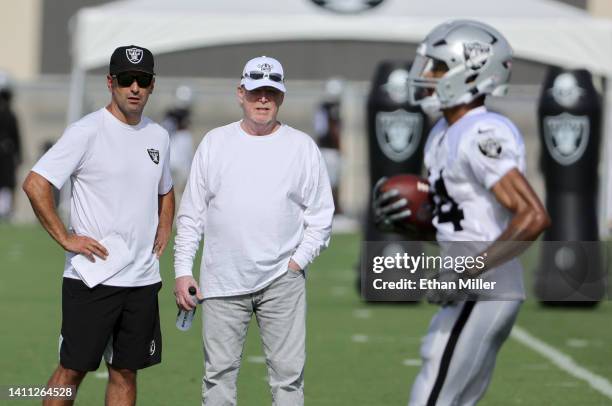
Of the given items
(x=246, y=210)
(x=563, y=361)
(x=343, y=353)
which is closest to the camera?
(x=246, y=210)

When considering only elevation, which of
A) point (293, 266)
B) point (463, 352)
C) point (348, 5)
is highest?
point (348, 5)

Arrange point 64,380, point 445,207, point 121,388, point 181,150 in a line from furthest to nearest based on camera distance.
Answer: point 181,150, point 121,388, point 64,380, point 445,207

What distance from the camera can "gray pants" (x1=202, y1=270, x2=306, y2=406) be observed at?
19.4ft

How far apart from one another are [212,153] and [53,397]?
1.16m

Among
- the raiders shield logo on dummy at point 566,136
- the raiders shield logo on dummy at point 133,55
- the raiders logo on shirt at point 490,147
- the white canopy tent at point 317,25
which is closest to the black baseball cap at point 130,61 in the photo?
the raiders shield logo on dummy at point 133,55

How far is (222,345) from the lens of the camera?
233 inches

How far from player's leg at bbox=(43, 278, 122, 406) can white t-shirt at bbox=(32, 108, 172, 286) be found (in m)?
0.06

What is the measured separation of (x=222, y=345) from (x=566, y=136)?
23.3ft

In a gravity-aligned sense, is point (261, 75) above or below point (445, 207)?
above

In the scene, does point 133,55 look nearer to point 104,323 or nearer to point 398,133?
point 104,323

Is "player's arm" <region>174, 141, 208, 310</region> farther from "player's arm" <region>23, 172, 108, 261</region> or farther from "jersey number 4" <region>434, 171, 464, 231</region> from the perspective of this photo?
"jersey number 4" <region>434, 171, 464, 231</region>

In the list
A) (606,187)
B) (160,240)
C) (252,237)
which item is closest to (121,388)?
(160,240)

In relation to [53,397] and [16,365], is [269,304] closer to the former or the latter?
[53,397]

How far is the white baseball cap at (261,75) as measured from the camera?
19.4 feet
